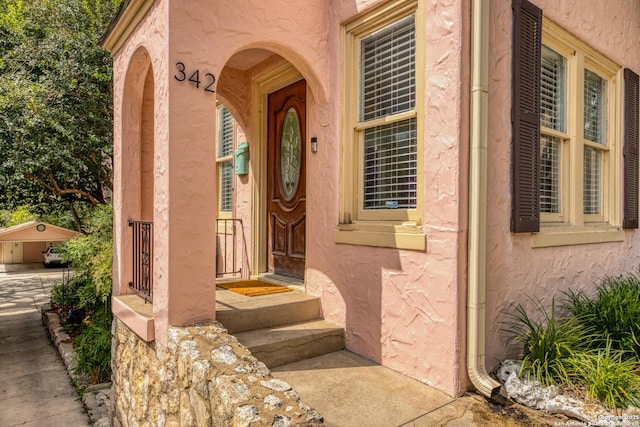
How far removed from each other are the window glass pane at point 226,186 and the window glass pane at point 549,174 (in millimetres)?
4100

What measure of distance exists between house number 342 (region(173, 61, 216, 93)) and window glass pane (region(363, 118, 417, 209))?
4.51ft

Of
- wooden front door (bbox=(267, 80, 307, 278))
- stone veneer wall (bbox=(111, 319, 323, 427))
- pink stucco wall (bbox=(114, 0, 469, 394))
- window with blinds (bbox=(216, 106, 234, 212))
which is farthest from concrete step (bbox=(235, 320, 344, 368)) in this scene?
window with blinds (bbox=(216, 106, 234, 212))

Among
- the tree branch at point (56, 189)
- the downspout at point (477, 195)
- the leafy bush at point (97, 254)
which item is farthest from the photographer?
the tree branch at point (56, 189)

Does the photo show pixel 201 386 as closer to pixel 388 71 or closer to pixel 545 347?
pixel 545 347

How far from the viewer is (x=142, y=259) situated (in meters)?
3.91

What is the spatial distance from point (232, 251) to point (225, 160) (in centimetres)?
148

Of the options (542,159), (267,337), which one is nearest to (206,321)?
(267,337)

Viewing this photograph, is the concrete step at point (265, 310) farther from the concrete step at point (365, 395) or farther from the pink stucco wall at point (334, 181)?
the concrete step at point (365, 395)

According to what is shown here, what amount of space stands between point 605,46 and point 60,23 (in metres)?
9.67

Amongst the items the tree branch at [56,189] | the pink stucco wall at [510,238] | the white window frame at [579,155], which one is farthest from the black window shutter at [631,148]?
the tree branch at [56,189]

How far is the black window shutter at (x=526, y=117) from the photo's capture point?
3045 mm

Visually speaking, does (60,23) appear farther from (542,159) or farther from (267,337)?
(542,159)

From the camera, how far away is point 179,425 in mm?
2877

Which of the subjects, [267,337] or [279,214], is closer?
[267,337]
